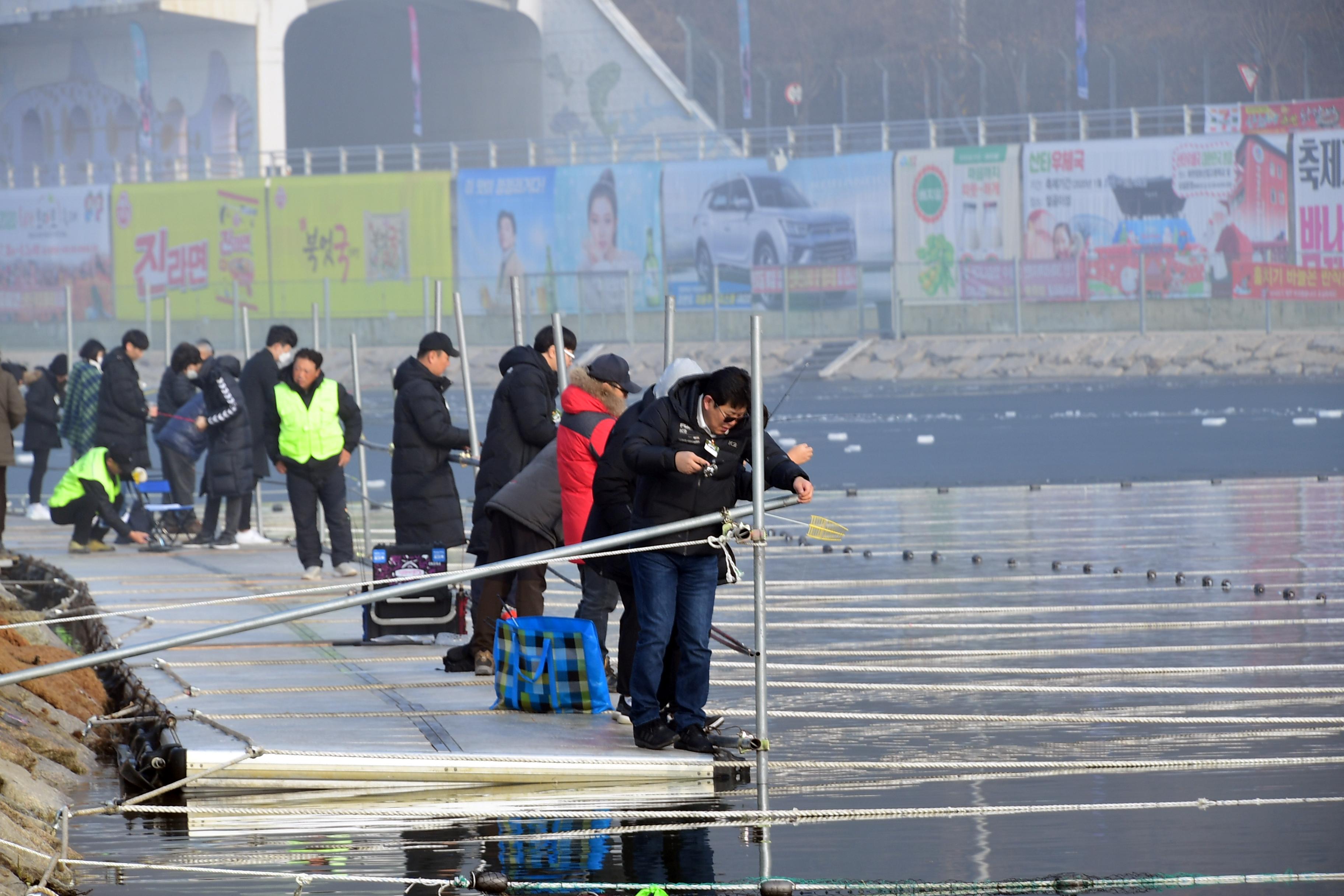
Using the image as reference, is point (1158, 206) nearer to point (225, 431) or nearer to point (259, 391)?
point (259, 391)

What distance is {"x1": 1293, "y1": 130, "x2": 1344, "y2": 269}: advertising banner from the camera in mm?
44000

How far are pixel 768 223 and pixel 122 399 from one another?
109ft

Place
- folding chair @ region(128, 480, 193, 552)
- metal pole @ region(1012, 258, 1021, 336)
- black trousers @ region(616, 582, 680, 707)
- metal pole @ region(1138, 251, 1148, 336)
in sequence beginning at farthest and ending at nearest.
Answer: metal pole @ region(1012, 258, 1021, 336) < metal pole @ region(1138, 251, 1148, 336) < folding chair @ region(128, 480, 193, 552) < black trousers @ region(616, 582, 680, 707)

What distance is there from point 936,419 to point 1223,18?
3719 cm

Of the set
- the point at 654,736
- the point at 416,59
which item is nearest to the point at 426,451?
the point at 654,736

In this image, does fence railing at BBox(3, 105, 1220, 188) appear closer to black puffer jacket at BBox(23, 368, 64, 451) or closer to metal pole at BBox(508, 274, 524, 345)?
black puffer jacket at BBox(23, 368, 64, 451)

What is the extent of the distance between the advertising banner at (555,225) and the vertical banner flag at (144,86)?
11012 millimetres

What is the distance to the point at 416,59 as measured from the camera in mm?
56969

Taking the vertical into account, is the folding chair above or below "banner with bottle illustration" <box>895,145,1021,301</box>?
below

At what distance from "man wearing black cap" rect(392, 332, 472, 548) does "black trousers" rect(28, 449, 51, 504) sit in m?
8.55

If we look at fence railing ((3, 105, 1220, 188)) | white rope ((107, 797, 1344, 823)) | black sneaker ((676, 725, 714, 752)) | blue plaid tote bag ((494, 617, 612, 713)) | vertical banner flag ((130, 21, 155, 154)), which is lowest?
white rope ((107, 797, 1344, 823))

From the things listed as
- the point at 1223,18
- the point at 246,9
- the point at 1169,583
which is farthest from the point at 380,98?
the point at 1169,583

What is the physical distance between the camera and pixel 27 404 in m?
18.9

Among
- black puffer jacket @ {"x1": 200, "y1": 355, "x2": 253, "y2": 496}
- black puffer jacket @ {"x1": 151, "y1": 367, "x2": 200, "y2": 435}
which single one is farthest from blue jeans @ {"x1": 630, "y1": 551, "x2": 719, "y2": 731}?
black puffer jacket @ {"x1": 151, "y1": 367, "x2": 200, "y2": 435}
